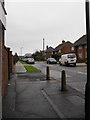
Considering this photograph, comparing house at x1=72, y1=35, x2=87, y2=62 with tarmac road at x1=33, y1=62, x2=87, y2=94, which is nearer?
tarmac road at x1=33, y1=62, x2=87, y2=94

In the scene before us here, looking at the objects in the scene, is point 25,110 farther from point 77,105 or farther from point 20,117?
point 77,105

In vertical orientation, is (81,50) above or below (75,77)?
above

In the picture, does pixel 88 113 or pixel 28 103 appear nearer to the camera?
pixel 88 113

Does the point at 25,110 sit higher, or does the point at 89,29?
the point at 89,29

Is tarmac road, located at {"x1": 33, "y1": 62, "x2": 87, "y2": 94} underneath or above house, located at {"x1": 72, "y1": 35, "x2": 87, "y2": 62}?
underneath

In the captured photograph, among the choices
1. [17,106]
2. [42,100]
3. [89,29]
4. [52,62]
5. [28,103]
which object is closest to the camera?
[89,29]

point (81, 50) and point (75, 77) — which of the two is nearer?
point (75, 77)

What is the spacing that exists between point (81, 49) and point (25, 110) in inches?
1918

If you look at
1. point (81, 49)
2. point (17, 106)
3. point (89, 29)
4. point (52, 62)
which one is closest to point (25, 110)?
point (17, 106)

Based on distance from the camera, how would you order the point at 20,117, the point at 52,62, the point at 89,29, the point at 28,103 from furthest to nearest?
the point at 52,62 → the point at 28,103 → the point at 20,117 → the point at 89,29

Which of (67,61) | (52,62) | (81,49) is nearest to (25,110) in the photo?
(67,61)

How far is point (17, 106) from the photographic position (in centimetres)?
671

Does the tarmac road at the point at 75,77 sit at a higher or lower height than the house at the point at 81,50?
lower

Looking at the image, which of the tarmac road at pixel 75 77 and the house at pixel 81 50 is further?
the house at pixel 81 50
